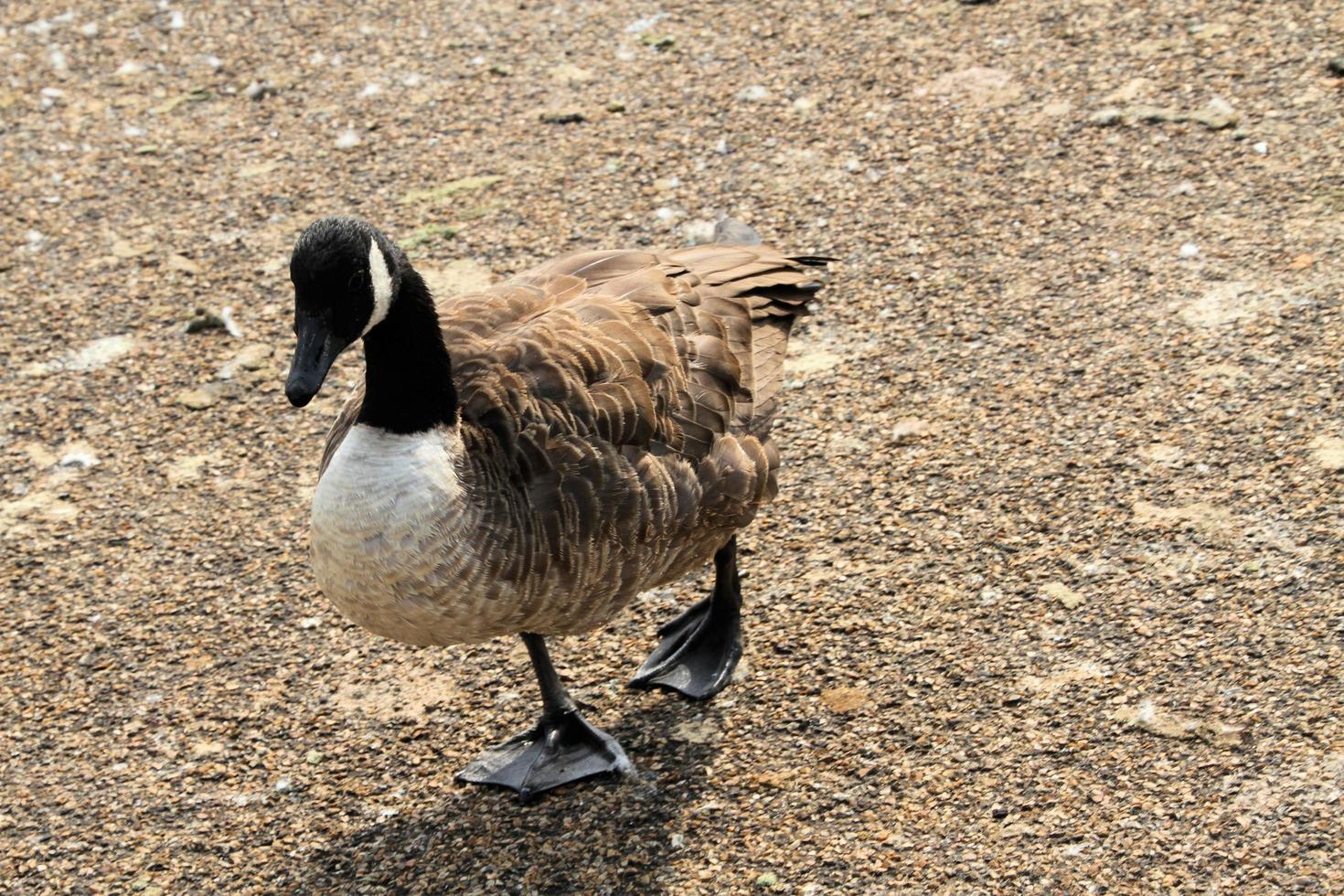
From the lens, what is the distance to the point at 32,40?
30.6ft

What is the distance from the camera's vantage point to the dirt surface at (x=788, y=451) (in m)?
4.43

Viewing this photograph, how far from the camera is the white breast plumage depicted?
4062 millimetres

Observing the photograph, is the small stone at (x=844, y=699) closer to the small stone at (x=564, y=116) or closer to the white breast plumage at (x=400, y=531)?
the white breast plumage at (x=400, y=531)

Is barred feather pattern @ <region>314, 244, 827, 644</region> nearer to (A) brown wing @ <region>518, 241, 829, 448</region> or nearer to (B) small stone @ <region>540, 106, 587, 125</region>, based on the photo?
(A) brown wing @ <region>518, 241, 829, 448</region>

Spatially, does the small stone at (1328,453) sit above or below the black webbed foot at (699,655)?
above

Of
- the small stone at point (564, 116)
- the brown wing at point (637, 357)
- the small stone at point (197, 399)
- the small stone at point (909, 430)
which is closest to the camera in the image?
the brown wing at point (637, 357)

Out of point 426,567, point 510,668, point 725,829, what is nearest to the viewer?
point 426,567

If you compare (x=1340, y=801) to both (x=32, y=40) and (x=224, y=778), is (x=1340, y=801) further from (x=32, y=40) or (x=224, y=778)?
(x=32, y=40)

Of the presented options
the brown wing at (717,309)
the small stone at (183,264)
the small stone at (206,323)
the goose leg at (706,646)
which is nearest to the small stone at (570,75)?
the small stone at (183,264)

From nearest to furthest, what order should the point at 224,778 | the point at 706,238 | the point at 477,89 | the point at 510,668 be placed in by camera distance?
the point at 224,778 → the point at 510,668 → the point at 706,238 → the point at 477,89

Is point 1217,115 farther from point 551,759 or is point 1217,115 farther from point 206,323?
point 206,323

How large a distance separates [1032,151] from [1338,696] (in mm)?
3518

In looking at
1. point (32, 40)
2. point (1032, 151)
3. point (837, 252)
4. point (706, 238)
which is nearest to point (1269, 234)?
point (1032, 151)

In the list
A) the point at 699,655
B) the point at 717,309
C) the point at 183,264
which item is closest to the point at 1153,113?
the point at 717,309
